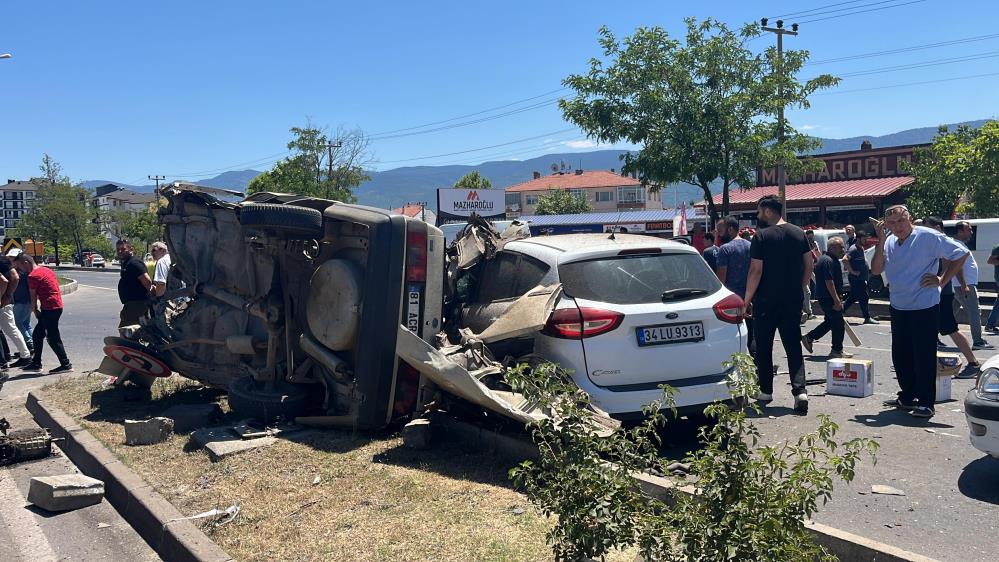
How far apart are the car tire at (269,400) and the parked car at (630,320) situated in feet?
5.64

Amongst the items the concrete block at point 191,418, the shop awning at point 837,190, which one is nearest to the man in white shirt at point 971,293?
the concrete block at point 191,418

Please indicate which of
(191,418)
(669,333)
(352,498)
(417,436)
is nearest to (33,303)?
(191,418)

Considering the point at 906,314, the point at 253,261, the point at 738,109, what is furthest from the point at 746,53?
the point at 253,261

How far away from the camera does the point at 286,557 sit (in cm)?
438

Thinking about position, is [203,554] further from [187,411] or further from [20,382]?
[20,382]

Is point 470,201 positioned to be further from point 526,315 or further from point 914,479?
point 914,479

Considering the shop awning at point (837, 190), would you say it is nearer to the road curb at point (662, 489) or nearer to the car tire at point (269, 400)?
the car tire at point (269, 400)

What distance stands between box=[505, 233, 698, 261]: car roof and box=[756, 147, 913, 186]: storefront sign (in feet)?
126

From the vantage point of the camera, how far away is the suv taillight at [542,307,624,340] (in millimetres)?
5891

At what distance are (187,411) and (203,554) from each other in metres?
3.40

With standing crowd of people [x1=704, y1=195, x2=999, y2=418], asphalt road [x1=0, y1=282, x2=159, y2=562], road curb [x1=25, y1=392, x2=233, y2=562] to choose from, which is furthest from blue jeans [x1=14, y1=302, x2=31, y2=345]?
standing crowd of people [x1=704, y1=195, x2=999, y2=418]

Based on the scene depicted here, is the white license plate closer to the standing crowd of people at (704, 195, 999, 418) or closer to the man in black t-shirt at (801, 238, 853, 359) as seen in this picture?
the standing crowd of people at (704, 195, 999, 418)

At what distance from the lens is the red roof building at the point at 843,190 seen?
40.6 meters

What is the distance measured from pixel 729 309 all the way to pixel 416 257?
2448 mm
